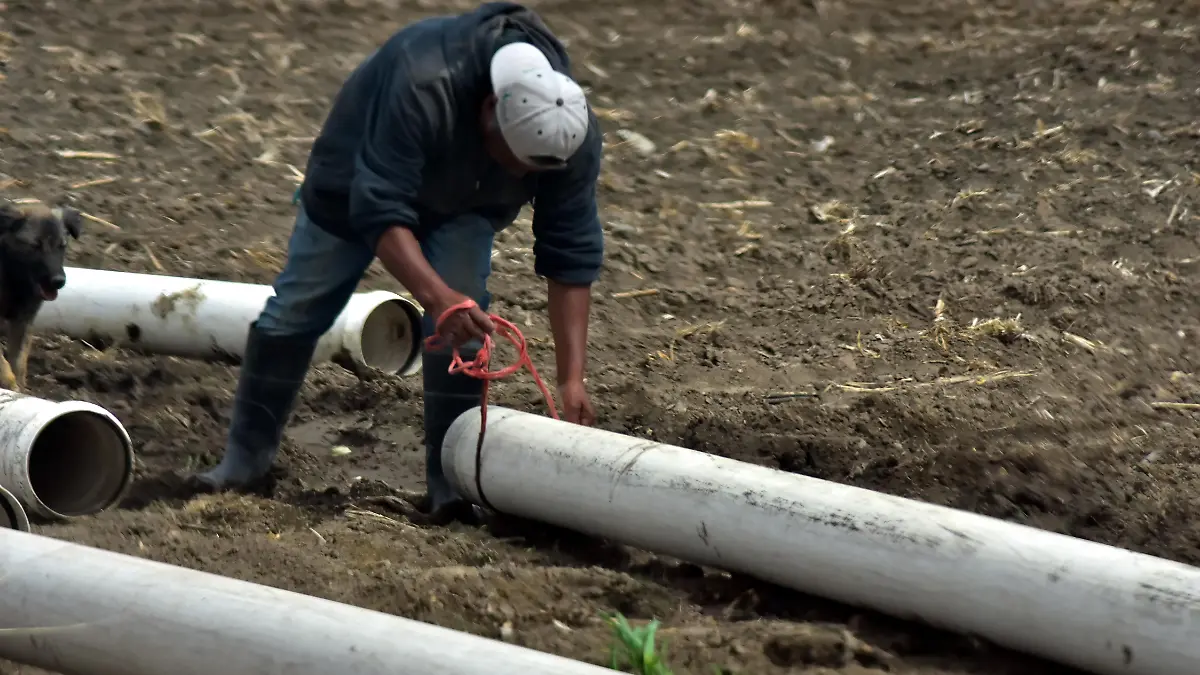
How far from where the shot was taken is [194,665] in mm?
2842

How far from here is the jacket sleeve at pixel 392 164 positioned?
13.0 feet

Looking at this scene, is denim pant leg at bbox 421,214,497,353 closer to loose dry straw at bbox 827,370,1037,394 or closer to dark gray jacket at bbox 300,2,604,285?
dark gray jacket at bbox 300,2,604,285

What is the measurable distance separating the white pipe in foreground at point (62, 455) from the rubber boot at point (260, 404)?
323 millimetres

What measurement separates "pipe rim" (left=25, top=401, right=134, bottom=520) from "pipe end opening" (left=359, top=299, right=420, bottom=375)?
1.67m

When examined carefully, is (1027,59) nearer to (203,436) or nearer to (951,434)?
(951,434)

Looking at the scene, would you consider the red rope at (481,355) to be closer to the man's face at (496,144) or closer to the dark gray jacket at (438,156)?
the dark gray jacket at (438,156)

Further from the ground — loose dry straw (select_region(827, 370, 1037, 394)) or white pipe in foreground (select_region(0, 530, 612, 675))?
white pipe in foreground (select_region(0, 530, 612, 675))

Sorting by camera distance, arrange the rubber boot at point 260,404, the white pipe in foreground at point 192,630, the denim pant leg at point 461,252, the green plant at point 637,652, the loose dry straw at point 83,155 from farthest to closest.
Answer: the loose dry straw at point 83,155
the rubber boot at point 260,404
the denim pant leg at point 461,252
the green plant at point 637,652
the white pipe in foreground at point 192,630

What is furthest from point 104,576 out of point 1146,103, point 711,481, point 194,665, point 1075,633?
point 1146,103

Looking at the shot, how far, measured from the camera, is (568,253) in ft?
14.4

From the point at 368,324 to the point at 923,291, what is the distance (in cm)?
268

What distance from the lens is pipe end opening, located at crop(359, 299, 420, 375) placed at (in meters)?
6.09

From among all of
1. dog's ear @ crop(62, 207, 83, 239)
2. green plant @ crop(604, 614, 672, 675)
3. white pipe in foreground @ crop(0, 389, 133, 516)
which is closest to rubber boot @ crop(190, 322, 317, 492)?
white pipe in foreground @ crop(0, 389, 133, 516)

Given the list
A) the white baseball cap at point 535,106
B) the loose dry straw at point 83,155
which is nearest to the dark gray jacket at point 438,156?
the white baseball cap at point 535,106
